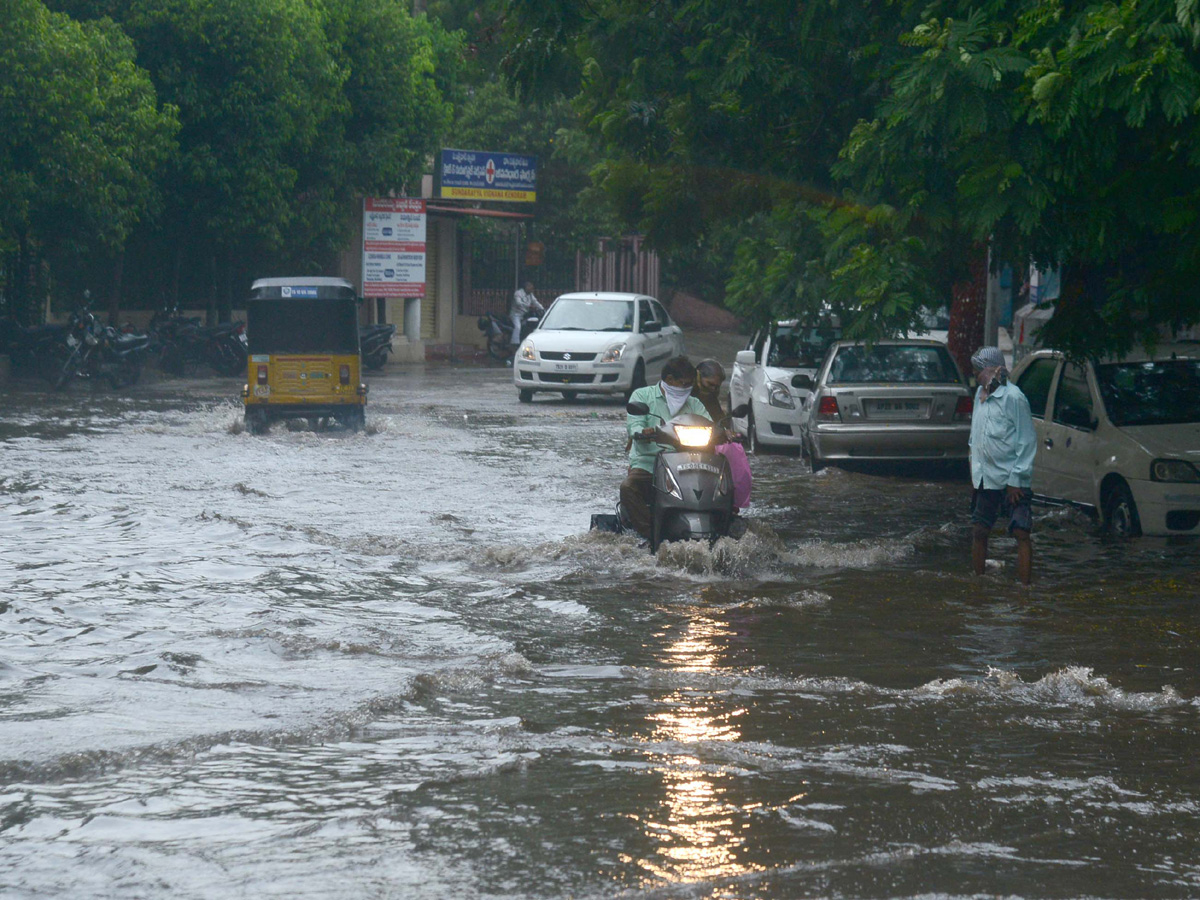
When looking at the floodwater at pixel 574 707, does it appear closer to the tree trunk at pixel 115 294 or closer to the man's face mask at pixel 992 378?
the man's face mask at pixel 992 378

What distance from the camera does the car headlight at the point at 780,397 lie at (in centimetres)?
1798

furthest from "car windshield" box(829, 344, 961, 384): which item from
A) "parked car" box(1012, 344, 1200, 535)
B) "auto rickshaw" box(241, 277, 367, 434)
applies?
"auto rickshaw" box(241, 277, 367, 434)

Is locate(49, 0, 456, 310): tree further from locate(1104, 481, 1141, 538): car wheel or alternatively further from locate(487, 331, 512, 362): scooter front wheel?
locate(1104, 481, 1141, 538): car wheel

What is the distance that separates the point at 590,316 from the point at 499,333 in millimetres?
12672

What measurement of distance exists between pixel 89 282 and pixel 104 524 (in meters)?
23.3

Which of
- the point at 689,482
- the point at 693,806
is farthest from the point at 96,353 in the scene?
the point at 693,806

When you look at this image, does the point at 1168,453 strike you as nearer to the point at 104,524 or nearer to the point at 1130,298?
the point at 1130,298

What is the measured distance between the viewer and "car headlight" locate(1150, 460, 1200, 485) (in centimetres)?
1131

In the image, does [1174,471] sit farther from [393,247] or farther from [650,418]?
[393,247]

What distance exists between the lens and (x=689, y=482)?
33.9ft

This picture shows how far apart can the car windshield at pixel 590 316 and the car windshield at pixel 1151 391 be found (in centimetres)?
1425

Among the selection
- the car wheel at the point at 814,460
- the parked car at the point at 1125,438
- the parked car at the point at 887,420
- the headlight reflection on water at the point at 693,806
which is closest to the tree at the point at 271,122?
the car wheel at the point at 814,460

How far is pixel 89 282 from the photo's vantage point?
34250 millimetres

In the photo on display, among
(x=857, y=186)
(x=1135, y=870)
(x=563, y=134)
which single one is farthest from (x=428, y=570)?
(x=563, y=134)
